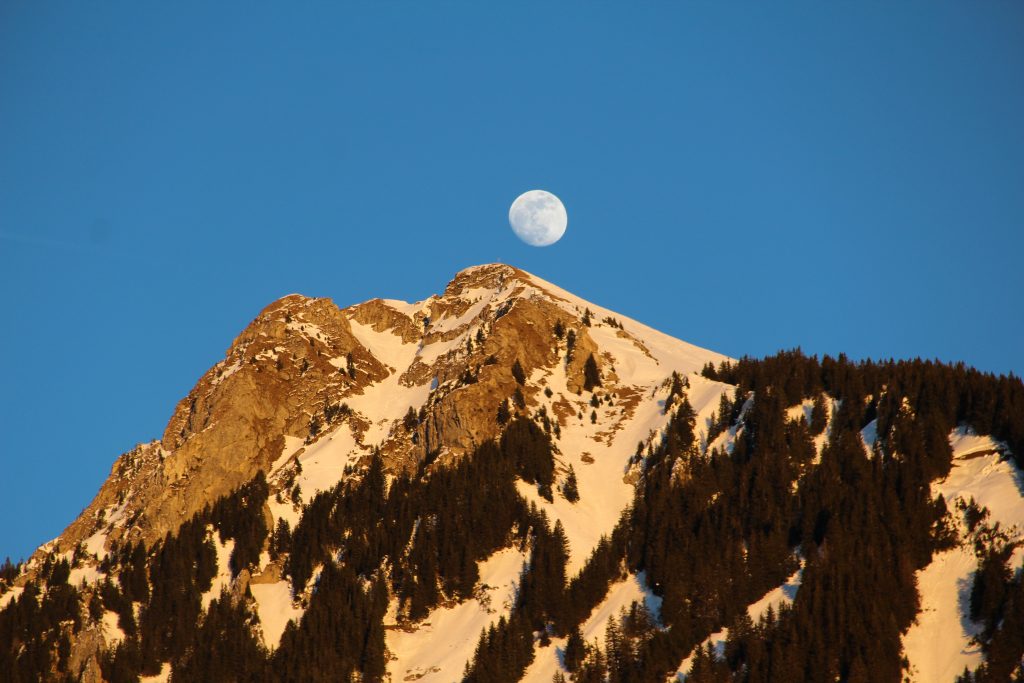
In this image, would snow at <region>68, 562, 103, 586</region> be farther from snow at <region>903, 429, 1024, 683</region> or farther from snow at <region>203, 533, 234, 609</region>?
snow at <region>903, 429, 1024, 683</region>

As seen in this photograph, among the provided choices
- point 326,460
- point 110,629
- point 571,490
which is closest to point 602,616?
point 571,490

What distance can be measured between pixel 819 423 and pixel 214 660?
76.8m

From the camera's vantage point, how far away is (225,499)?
18125 cm

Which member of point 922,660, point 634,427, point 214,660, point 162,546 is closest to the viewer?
point 922,660

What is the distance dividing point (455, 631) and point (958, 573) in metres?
54.3

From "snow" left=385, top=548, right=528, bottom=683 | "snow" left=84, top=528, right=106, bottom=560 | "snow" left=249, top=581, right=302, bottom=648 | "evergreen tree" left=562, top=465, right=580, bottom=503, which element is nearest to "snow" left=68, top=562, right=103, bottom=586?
"snow" left=84, top=528, right=106, bottom=560

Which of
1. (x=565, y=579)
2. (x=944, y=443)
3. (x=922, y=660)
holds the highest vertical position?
(x=944, y=443)

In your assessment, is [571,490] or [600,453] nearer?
[571,490]

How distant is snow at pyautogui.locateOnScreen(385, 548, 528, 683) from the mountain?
28 centimetres

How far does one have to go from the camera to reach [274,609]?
162m

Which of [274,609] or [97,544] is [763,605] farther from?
[97,544]

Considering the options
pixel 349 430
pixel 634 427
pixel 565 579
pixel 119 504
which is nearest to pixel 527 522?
pixel 565 579

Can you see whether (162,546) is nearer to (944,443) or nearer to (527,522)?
(527,522)

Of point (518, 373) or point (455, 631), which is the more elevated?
point (518, 373)
